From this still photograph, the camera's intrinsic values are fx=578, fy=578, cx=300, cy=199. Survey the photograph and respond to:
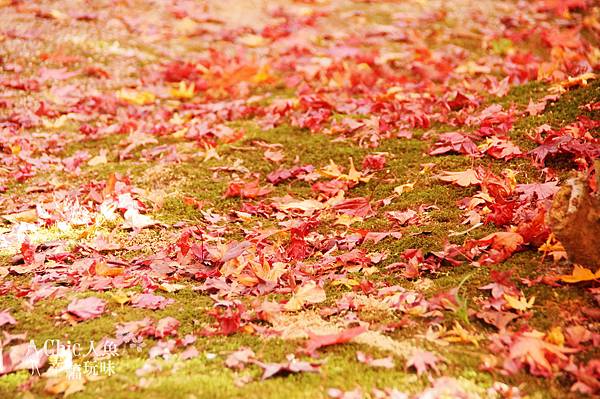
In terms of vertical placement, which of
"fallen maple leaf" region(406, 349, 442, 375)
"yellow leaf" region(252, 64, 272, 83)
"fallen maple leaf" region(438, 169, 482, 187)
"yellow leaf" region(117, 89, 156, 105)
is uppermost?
"yellow leaf" region(252, 64, 272, 83)

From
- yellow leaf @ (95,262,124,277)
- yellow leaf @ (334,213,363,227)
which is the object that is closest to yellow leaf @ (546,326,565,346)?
yellow leaf @ (334,213,363,227)

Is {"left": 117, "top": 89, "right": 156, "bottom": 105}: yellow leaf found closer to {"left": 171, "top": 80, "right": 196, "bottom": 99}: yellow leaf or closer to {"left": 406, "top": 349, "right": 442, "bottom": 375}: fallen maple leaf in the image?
{"left": 171, "top": 80, "right": 196, "bottom": 99}: yellow leaf

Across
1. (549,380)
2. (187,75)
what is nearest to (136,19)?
(187,75)

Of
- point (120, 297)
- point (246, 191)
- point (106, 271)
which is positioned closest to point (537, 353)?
point (120, 297)

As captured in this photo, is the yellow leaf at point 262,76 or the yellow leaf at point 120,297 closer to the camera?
the yellow leaf at point 120,297

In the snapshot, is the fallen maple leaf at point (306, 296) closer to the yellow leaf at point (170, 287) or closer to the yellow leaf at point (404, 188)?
the yellow leaf at point (170, 287)

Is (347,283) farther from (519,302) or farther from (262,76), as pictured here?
(262,76)

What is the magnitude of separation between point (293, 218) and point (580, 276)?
177 cm

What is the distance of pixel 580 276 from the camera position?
2680 millimetres

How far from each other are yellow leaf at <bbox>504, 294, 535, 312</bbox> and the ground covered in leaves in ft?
0.03

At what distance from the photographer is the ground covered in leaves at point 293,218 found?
2447mm

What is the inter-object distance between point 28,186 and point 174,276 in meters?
1.89

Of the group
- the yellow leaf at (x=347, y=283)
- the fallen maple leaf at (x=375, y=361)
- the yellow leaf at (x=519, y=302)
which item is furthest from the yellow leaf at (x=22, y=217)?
the yellow leaf at (x=519, y=302)

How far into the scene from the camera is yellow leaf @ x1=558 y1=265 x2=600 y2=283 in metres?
2.66
